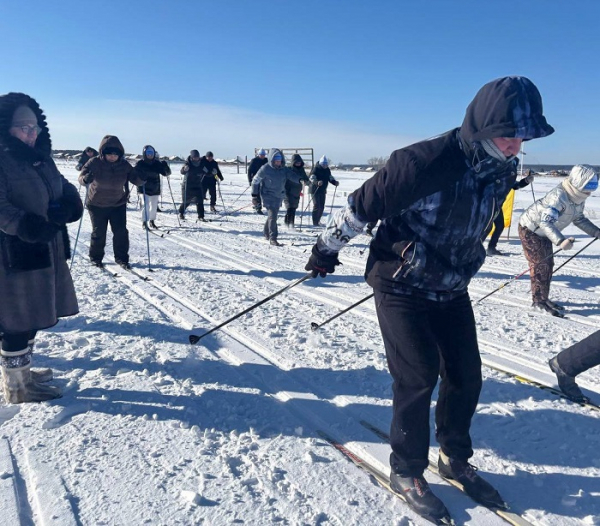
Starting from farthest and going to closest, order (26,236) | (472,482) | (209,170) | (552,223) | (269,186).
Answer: (209,170) < (269,186) < (552,223) < (26,236) < (472,482)

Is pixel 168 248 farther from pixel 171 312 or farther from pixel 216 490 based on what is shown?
pixel 216 490

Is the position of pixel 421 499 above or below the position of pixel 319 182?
below

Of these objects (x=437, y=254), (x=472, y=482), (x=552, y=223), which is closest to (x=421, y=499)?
(x=472, y=482)

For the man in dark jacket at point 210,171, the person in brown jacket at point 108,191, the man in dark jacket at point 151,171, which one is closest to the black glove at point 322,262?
the person in brown jacket at point 108,191

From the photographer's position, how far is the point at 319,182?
12969mm

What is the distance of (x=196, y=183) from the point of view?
45.8ft

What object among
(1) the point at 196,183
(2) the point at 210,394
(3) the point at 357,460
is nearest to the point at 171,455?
(2) the point at 210,394

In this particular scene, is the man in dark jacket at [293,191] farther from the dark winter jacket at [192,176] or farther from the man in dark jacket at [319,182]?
the dark winter jacket at [192,176]

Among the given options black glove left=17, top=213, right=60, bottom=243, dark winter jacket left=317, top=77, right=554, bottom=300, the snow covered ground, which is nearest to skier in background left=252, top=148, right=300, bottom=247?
the snow covered ground

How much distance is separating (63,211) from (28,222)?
0.28m

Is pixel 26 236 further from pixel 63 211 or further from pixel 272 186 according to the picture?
pixel 272 186

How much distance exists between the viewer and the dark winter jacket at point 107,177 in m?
6.95

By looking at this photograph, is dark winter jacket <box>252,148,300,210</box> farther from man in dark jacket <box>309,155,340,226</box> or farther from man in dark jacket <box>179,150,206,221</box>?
man in dark jacket <box>179,150,206,221</box>

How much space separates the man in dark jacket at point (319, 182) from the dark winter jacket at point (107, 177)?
6.52 m
